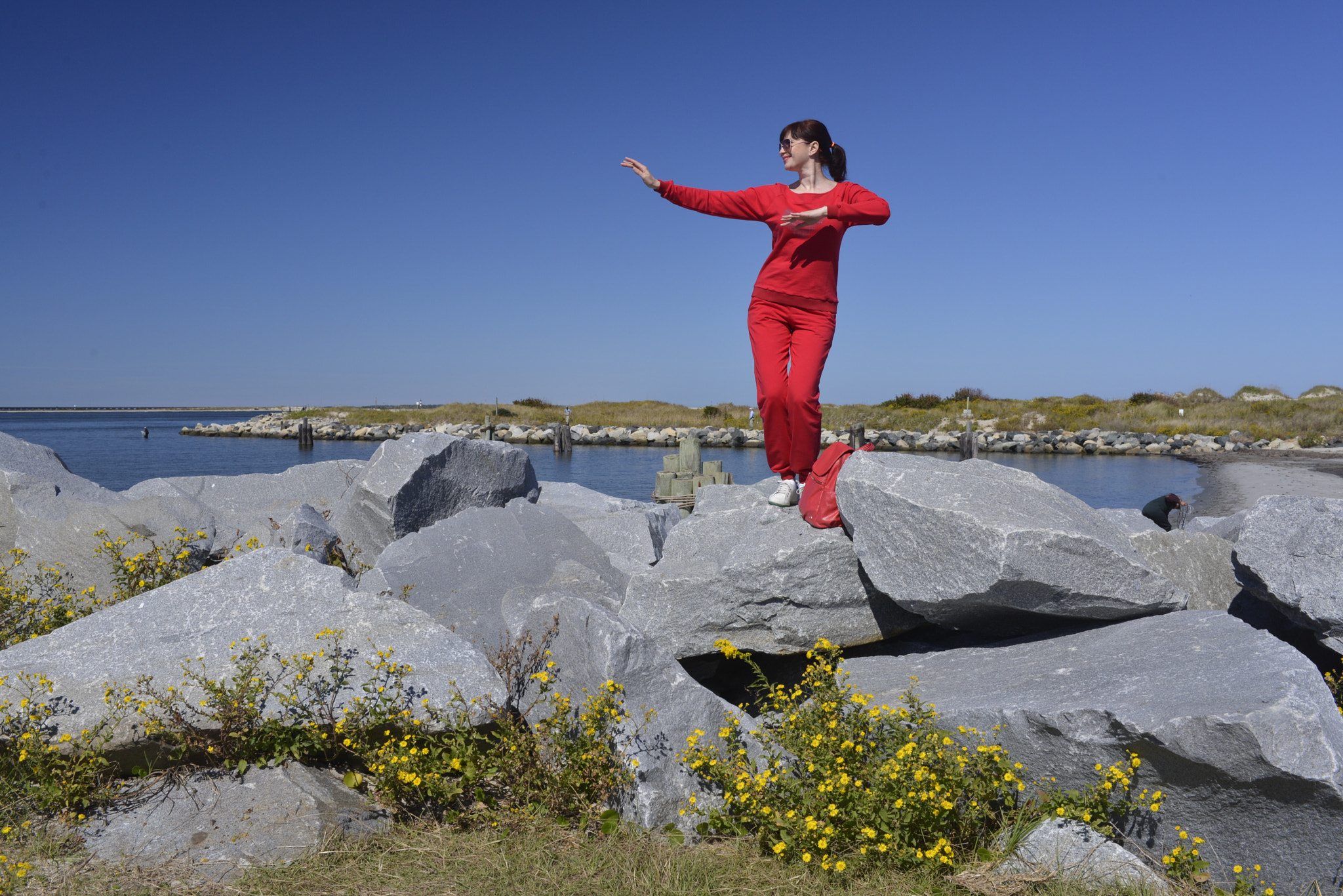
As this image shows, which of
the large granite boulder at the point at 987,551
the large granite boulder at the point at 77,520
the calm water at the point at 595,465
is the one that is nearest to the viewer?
the large granite boulder at the point at 987,551

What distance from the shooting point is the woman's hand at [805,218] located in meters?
5.06

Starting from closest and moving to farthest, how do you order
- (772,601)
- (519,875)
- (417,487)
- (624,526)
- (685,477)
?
(519,875)
(772,601)
(417,487)
(624,526)
(685,477)

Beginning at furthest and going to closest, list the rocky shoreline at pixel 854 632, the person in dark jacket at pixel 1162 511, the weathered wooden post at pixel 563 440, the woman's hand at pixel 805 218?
the weathered wooden post at pixel 563 440 < the person in dark jacket at pixel 1162 511 < the woman's hand at pixel 805 218 < the rocky shoreline at pixel 854 632

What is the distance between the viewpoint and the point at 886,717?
3678 millimetres

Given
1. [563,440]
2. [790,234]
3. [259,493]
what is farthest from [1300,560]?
[563,440]

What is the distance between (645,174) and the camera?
5371mm

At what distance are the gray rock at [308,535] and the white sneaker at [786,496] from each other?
360 cm

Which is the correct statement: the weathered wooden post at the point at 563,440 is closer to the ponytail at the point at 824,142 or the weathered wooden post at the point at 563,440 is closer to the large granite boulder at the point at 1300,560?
the ponytail at the point at 824,142

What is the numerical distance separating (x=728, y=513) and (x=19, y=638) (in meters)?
4.58

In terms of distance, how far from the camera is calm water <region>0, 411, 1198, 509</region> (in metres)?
28.0

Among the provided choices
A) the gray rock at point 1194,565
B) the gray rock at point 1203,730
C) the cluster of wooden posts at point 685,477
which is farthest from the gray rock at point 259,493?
the cluster of wooden posts at point 685,477

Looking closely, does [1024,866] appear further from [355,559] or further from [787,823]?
[355,559]

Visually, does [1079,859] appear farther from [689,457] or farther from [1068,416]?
[1068,416]

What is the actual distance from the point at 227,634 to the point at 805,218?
4.16m
